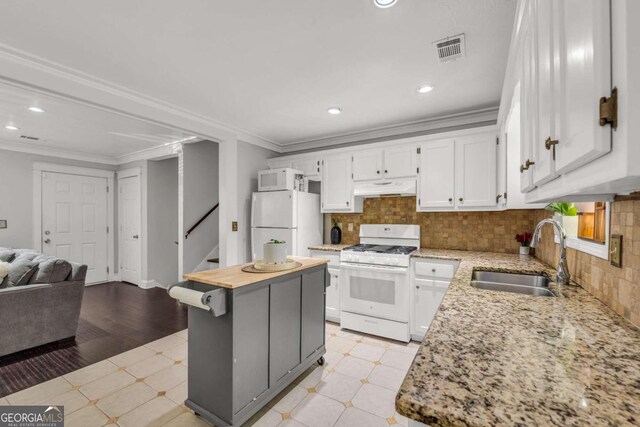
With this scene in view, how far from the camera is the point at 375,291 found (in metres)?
3.00

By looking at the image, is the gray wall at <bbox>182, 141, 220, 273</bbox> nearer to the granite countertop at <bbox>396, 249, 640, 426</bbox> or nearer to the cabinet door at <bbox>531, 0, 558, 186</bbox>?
the granite countertop at <bbox>396, 249, 640, 426</bbox>

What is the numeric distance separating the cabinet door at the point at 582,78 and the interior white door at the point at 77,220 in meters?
6.38

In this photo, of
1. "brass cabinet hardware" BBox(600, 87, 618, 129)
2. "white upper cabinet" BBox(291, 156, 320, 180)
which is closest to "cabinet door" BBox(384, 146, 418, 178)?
"white upper cabinet" BBox(291, 156, 320, 180)

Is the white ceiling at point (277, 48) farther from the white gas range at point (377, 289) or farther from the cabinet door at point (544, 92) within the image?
the white gas range at point (377, 289)

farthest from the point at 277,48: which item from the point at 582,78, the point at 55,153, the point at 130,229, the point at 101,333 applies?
the point at 55,153

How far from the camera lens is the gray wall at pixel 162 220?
493cm

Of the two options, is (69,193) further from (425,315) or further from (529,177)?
(529,177)

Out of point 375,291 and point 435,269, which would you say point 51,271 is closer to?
point 375,291

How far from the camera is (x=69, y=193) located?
488 cm

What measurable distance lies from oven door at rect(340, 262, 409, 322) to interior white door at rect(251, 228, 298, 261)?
2.15 feet

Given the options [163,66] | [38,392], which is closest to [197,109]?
[163,66]

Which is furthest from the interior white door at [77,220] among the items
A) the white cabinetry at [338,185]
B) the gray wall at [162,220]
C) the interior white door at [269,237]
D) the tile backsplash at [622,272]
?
the tile backsplash at [622,272]

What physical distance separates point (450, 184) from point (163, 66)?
110 inches

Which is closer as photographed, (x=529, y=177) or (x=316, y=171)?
(x=529, y=177)
